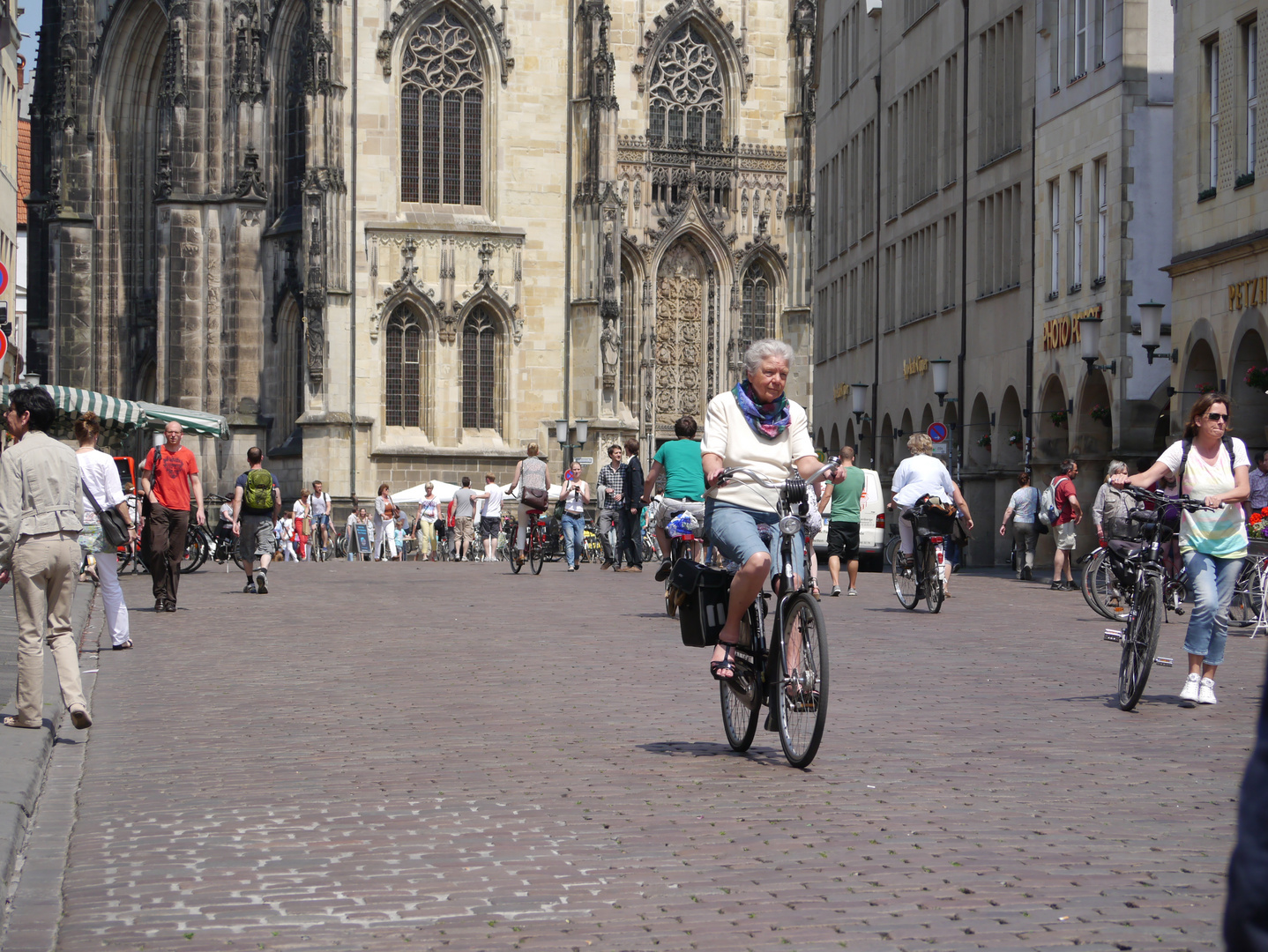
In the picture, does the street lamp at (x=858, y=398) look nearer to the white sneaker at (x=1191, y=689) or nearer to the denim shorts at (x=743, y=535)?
the white sneaker at (x=1191, y=689)

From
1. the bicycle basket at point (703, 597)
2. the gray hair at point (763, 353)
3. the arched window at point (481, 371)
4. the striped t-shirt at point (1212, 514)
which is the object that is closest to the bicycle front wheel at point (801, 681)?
the bicycle basket at point (703, 597)

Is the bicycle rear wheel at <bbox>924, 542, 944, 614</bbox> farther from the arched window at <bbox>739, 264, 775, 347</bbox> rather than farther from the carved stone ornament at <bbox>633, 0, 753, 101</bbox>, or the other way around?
the arched window at <bbox>739, 264, 775, 347</bbox>

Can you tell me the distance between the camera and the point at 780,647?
7.95 metres

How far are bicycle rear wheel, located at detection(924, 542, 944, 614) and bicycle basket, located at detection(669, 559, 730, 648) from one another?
1031 centimetres

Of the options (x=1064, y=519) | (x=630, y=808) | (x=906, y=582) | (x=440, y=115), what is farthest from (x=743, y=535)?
(x=440, y=115)

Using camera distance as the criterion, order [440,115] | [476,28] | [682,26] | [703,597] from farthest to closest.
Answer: [682,26] → [476,28] → [440,115] → [703,597]

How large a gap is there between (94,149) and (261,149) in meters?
7.64

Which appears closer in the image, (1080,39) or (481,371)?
(1080,39)

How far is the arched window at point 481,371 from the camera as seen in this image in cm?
4891

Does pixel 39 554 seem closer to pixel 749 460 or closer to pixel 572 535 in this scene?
pixel 749 460

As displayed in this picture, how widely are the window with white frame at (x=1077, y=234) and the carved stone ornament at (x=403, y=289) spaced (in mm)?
20150

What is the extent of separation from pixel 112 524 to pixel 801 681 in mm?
5623

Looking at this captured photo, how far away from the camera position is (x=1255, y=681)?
11906 millimetres

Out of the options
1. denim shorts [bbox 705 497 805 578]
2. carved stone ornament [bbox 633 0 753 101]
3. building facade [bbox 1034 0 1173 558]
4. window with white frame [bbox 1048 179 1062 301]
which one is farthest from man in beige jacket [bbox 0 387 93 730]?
carved stone ornament [bbox 633 0 753 101]
